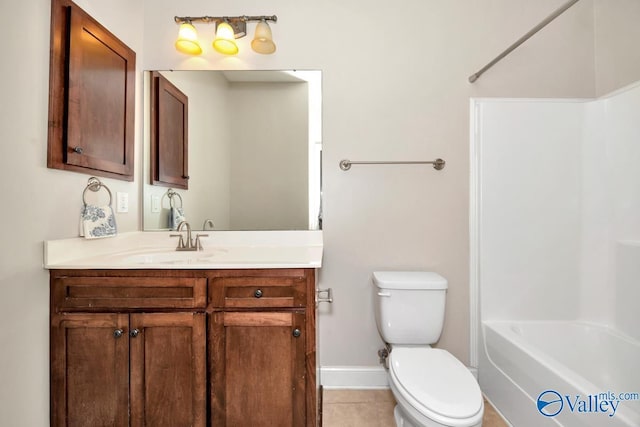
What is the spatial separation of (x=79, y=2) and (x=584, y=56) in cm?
270

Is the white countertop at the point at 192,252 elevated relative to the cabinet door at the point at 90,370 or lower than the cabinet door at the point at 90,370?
elevated

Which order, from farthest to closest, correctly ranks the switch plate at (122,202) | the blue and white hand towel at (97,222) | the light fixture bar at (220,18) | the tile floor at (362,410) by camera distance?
1. the light fixture bar at (220,18)
2. the switch plate at (122,202)
3. the tile floor at (362,410)
4. the blue and white hand towel at (97,222)

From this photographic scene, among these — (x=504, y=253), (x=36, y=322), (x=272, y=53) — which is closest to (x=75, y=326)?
(x=36, y=322)

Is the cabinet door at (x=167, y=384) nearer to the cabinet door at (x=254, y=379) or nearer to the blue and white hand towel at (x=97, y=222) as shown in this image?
the cabinet door at (x=254, y=379)

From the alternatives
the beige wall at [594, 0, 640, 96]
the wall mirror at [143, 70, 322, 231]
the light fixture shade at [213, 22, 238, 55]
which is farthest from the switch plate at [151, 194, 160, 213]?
the beige wall at [594, 0, 640, 96]

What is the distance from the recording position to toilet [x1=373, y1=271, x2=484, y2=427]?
0.99m

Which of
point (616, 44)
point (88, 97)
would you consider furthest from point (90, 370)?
point (616, 44)

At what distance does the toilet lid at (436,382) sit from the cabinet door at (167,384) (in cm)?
80

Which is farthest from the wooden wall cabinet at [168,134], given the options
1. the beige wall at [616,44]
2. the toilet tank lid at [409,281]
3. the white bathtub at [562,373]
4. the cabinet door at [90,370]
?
the beige wall at [616,44]

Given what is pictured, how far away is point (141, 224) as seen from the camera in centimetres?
171

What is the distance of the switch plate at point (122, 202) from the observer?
5.04ft

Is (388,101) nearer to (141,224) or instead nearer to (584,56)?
(584,56)

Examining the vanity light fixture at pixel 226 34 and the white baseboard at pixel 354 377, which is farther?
the white baseboard at pixel 354 377

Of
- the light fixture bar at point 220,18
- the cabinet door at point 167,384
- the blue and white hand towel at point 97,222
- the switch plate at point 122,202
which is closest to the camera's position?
the cabinet door at point 167,384
